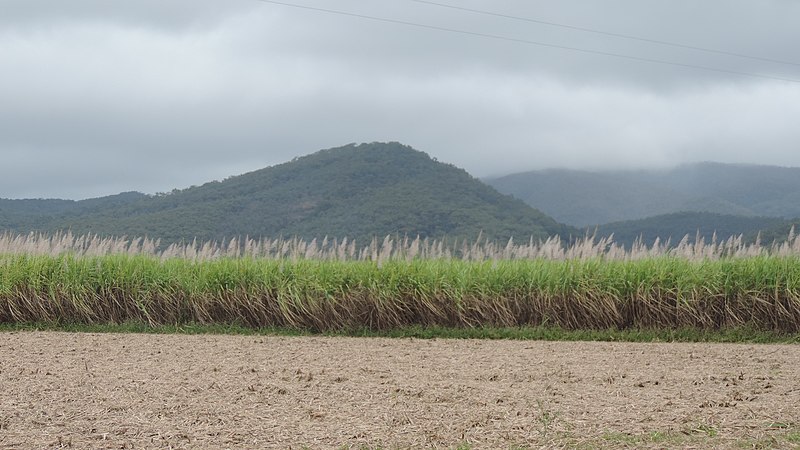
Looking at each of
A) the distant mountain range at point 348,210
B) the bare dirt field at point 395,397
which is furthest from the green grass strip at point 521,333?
the distant mountain range at point 348,210

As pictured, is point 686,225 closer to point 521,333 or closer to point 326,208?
point 326,208

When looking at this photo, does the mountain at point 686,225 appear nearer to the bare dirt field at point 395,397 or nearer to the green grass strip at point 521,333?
the green grass strip at point 521,333

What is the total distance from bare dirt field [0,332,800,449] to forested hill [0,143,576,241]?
26899 millimetres

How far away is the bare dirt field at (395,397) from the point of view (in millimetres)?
4484

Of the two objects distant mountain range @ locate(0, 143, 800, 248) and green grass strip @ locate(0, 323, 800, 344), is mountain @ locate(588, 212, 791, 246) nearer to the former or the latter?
distant mountain range @ locate(0, 143, 800, 248)

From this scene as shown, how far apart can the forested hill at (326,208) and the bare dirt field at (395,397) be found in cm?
2690

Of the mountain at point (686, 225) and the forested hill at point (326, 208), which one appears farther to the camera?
the forested hill at point (326, 208)

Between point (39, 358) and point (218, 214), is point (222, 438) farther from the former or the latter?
point (218, 214)

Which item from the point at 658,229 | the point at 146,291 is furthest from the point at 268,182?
the point at 146,291

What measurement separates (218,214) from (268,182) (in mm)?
8680

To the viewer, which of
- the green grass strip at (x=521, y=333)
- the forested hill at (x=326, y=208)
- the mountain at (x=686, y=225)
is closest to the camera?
the green grass strip at (x=521, y=333)

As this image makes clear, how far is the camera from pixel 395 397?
5.38 metres

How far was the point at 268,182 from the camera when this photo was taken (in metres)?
48.9

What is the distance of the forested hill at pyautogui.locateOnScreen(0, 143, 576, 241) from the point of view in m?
37.0
